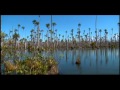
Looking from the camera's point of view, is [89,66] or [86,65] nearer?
[89,66]
